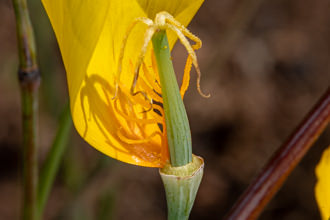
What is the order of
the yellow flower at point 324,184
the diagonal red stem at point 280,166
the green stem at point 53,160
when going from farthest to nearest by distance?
1. the green stem at point 53,160
2. the yellow flower at point 324,184
3. the diagonal red stem at point 280,166

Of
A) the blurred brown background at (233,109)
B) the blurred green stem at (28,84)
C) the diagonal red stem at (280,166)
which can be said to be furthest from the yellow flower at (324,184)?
the blurred brown background at (233,109)

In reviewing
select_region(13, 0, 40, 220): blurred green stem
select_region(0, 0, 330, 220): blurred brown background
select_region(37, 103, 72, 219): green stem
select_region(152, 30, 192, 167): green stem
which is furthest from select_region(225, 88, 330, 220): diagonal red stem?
select_region(0, 0, 330, 220): blurred brown background

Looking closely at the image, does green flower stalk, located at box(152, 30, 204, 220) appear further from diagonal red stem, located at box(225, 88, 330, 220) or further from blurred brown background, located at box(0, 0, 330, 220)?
blurred brown background, located at box(0, 0, 330, 220)

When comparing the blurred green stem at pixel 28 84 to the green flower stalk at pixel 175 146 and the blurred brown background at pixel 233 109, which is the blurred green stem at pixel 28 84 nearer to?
the green flower stalk at pixel 175 146

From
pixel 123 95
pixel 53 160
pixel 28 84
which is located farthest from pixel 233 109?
pixel 28 84

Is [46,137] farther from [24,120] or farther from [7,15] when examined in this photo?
[24,120]

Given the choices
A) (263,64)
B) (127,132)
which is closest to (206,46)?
(263,64)
